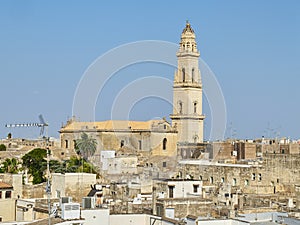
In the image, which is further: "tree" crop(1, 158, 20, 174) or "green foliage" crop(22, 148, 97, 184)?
"tree" crop(1, 158, 20, 174)

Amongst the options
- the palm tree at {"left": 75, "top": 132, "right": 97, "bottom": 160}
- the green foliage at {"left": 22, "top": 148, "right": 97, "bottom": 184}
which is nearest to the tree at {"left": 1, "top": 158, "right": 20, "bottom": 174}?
the green foliage at {"left": 22, "top": 148, "right": 97, "bottom": 184}

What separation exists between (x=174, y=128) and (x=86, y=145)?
53.7ft

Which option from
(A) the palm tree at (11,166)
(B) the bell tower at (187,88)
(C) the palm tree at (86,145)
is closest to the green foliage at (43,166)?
(A) the palm tree at (11,166)

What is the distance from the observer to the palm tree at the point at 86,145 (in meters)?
64.7

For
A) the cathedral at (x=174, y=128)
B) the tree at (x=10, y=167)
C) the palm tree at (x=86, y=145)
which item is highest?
the cathedral at (x=174, y=128)

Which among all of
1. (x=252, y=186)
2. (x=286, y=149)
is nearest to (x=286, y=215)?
(x=252, y=186)

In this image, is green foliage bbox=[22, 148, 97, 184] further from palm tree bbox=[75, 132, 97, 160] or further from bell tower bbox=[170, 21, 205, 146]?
bell tower bbox=[170, 21, 205, 146]

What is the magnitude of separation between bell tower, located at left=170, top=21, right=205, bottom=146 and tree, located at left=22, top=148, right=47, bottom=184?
34.9 meters

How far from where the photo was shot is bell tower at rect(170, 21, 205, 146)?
84.9m

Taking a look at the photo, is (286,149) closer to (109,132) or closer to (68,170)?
(68,170)

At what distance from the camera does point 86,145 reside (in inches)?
2709

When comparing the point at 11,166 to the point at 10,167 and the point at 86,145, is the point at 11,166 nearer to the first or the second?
the point at 10,167

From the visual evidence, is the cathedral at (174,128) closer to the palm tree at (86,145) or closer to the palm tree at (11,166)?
the palm tree at (86,145)

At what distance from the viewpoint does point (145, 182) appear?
34281 millimetres
